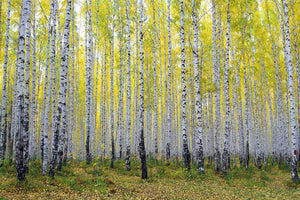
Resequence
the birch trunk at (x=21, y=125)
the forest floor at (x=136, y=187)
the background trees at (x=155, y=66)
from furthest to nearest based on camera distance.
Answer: the background trees at (x=155, y=66), the birch trunk at (x=21, y=125), the forest floor at (x=136, y=187)

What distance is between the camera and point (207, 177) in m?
10.9

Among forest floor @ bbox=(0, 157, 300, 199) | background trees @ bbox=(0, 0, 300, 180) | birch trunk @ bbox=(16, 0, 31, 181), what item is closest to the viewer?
forest floor @ bbox=(0, 157, 300, 199)

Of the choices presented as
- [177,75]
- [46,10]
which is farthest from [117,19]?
[177,75]

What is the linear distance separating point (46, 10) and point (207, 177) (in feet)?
49.0

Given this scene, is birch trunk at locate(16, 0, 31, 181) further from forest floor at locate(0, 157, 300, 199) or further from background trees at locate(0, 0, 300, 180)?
forest floor at locate(0, 157, 300, 199)

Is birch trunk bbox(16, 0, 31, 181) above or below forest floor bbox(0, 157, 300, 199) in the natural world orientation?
above

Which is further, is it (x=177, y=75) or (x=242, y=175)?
(x=177, y=75)

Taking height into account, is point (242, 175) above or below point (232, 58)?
below

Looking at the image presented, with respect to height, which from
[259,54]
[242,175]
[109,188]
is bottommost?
[242,175]

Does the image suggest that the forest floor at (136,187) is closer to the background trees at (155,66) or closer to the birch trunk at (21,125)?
the birch trunk at (21,125)

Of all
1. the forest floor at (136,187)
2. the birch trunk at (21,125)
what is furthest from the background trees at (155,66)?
the forest floor at (136,187)

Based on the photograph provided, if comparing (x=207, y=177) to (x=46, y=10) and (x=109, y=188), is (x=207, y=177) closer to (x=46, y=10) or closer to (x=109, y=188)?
(x=109, y=188)

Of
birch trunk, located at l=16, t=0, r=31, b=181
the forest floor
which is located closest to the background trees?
birch trunk, located at l=16, t=0, r=31, b=181

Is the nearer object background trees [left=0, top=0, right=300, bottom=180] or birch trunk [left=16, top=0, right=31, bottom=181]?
birch trunk [left=16, top=0, right=31, bottom=181]
